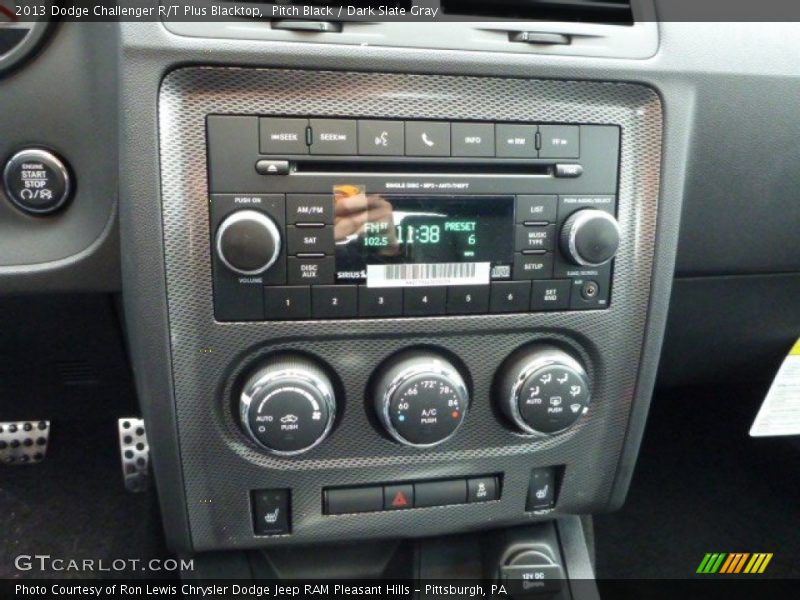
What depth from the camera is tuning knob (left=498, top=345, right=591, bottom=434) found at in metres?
0.70

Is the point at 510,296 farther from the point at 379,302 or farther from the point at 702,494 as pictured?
the point at 702,494

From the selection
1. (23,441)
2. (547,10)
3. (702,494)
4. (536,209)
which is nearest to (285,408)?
(536,209)

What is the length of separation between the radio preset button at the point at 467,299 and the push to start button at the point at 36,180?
0.41 metres

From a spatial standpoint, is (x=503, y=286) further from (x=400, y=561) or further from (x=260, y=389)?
(x=400, y=561)

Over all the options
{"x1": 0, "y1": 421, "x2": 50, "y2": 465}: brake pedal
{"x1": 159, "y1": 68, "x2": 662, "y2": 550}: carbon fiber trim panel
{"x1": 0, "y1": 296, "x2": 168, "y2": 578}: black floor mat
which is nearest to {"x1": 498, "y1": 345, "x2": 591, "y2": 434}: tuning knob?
{"x1": 159, "y1": 68, "x2": 662, "y2": 550}: carbon fiber trim panel

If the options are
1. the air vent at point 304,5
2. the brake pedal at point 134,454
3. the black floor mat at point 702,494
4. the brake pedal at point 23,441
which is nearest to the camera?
the air vent at point 304,5

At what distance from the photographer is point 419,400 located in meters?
0.67

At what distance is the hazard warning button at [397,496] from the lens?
74cm

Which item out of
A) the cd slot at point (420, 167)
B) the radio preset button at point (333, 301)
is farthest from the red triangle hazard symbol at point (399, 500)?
the cd slot at point (420, 167)

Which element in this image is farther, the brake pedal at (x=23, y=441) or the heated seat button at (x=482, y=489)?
the brake pedal at (x=23, y=441)

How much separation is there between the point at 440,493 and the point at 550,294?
240mm

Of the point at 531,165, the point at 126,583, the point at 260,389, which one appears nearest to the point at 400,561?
the point at 260,389

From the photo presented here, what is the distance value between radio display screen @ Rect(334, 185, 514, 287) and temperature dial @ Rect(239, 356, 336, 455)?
0.33 feet

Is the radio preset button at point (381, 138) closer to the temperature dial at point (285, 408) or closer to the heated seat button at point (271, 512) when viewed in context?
the temperature dial at point (285, 408)
